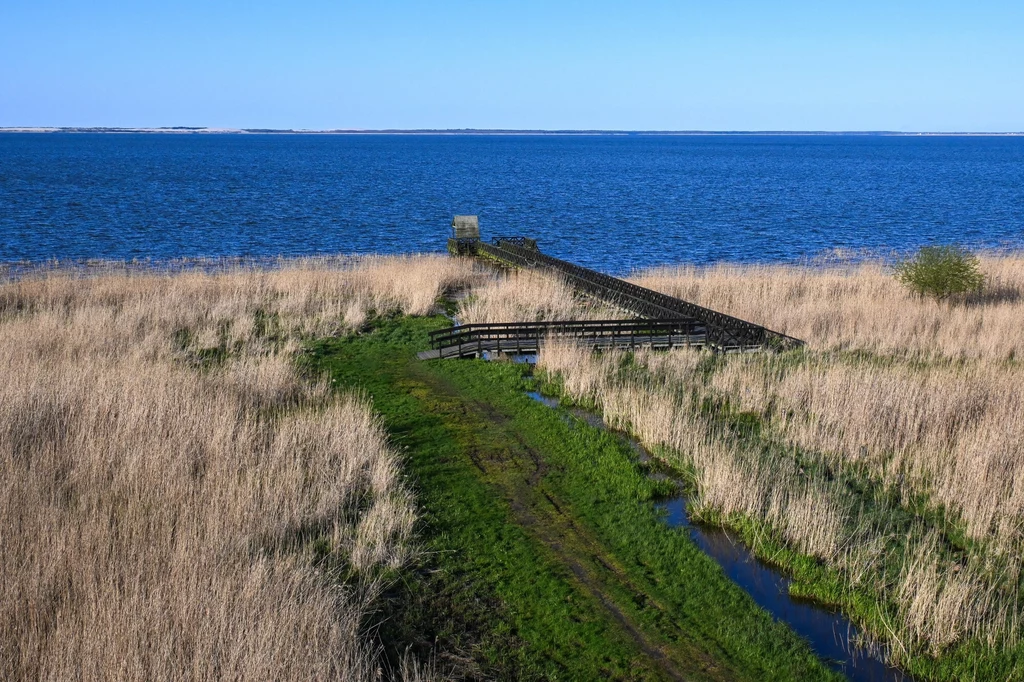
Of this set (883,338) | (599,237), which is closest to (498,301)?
(883,338)

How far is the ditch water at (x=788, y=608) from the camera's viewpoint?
9.38 meters

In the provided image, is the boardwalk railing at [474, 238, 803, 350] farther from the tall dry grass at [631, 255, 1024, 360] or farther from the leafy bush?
the leafy bush

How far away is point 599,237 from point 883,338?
103 ft

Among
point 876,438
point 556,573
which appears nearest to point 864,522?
point 876,438

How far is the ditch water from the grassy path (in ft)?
1.00

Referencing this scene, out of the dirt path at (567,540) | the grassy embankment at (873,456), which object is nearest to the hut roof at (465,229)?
the grassy embankment at (873,456)

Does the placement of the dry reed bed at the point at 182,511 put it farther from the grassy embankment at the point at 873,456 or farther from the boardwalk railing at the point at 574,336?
the grassy embankment at the point at 873,456

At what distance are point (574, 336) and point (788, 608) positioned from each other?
38.5ft

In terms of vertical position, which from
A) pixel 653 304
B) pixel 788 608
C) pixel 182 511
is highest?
pixel 182 511

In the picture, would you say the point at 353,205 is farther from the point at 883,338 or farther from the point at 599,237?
the point at 883,338

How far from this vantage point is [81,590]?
8922 millimetres

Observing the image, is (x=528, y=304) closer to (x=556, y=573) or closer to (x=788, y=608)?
(x=556, y=573)

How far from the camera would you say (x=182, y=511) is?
36.2 ft

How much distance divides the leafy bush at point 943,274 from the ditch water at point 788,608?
19210mm
